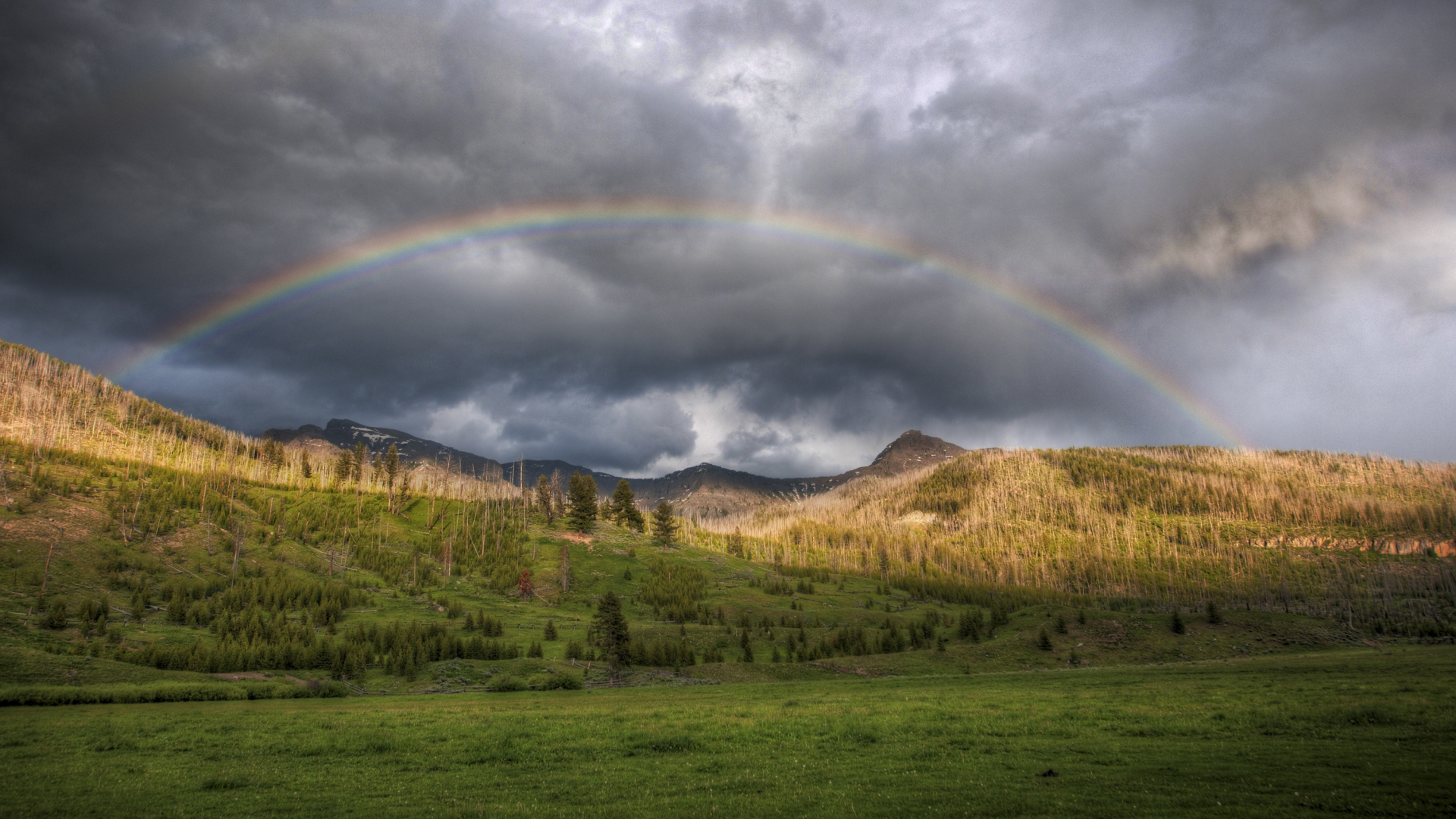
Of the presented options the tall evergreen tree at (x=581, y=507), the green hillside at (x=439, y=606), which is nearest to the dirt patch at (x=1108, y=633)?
the green hillside at (x=439, y=606)

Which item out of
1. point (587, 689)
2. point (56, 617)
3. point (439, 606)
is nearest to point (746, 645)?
point (587, 689)

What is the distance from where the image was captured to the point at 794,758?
23.2 metres

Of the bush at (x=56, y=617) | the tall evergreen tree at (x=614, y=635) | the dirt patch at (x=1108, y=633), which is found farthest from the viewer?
the dirt patch at (x=1108, y=633)

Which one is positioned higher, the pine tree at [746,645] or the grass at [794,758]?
the grass at [794,758]

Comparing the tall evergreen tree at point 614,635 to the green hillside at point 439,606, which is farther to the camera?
the green hillside at point 439,606

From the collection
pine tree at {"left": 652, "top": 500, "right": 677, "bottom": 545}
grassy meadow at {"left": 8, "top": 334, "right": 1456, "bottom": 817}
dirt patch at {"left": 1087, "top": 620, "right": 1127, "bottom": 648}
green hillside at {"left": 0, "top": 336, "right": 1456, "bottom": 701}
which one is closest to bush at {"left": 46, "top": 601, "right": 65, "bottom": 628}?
green hillside at {"left": 0, "top": 336, "right": 1456, "bottom": 701}

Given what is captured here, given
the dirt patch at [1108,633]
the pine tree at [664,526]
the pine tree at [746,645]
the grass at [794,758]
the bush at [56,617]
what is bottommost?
the pine tree at [746,645]

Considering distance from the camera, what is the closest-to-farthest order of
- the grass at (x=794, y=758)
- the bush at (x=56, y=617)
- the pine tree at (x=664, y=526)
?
the grass at (x=794, y=758)
the bush at (x=56, y=617)
the pine tree at (x=664, y=526)

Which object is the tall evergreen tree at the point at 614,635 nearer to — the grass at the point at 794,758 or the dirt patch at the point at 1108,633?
the grass at the point at 794,758

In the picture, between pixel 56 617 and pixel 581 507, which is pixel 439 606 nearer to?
pixel 56 617

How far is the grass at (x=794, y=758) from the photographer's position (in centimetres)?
1702

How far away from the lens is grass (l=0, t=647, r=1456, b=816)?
1702 cm

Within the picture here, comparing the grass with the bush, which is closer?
the grass

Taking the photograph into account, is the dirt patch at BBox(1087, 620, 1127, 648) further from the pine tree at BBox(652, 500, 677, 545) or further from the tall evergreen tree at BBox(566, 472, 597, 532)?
the tall evergreen tree at BBox(566, 472, 597, 532)
